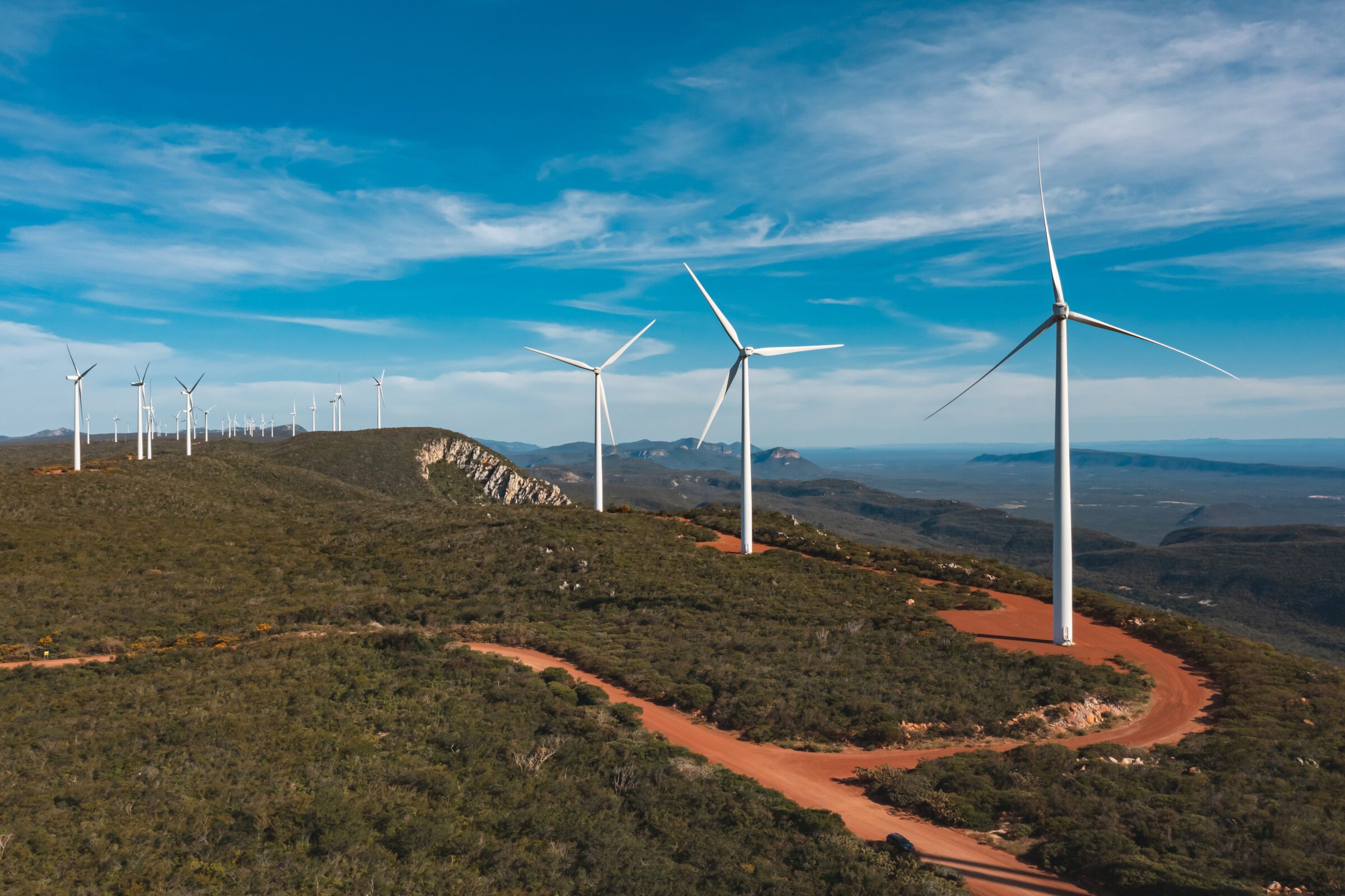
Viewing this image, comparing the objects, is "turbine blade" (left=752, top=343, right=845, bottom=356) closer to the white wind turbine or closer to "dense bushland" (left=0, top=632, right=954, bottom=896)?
the white wind turbine

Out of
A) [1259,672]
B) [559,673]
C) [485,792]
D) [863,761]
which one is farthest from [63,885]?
[1259,672]

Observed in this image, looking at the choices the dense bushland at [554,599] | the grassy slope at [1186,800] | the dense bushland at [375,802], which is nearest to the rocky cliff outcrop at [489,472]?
the dense bushland at [554,599]

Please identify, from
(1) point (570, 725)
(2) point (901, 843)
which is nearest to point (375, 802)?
(1) point (570, 725)

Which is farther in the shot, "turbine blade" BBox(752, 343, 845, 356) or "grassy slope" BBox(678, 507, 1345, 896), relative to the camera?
"turbine blade" BBox(752, 343, 845, 356)

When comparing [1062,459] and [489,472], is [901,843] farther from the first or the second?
[489,472]

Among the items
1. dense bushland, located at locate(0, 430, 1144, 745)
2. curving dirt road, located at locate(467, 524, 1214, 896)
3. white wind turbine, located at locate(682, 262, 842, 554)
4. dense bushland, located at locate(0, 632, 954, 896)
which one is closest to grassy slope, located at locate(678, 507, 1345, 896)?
curving dirt road, located at locate(467, 524, 1214, 896)

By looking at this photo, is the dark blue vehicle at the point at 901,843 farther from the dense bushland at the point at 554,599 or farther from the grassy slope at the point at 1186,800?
the dense bushland at the point at 554,599
